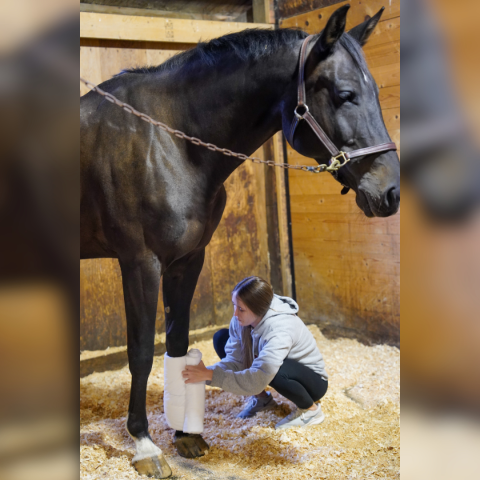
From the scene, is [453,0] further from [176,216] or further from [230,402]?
[230,402]

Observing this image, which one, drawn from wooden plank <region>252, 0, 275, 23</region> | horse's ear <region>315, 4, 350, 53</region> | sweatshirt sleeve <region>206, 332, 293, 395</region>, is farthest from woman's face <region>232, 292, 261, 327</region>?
wooden plank <region>252, 0, 275, 23</region>

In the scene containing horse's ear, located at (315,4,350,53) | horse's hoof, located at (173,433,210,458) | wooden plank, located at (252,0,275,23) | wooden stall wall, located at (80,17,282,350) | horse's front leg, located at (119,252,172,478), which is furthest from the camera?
wooden plank, located at (252,0,275,23)

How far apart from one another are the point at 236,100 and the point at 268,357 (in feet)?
3.20

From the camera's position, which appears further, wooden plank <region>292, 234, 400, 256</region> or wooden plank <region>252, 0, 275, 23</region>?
wooden plank <region>252, 0, 275, 23</region>

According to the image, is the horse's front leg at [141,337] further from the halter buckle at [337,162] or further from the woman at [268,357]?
the halter buckle at [337,162]

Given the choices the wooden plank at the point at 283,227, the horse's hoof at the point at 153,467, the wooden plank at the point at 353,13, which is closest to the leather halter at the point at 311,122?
the horse's hoof at the point at 153,467

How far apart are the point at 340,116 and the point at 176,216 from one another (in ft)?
2.13

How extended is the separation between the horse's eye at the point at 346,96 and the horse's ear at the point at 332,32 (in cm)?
15

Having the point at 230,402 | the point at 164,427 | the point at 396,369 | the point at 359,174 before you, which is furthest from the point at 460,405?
the point at 396,369

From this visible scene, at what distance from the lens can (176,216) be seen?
1764 millimetres

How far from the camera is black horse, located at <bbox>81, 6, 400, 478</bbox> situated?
65.0 inches

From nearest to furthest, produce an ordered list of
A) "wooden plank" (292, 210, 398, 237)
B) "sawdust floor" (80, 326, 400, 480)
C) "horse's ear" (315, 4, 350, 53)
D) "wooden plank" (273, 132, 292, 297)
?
"horse's ear" (315, 4, 350, 53) < "sawdust floor" (80, 326, 400, 480) < "wooden plank" (292, 210, 398, 237) < "wooden plank" (273, 132, 292, 297)

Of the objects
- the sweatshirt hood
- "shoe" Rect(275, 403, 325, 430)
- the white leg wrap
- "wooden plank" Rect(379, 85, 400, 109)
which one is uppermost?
"wooden plank" Rect(379, 85, 400, 109)

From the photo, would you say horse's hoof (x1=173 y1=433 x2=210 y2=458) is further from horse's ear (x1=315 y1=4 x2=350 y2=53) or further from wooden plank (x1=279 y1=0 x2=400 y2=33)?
wooden plank (x1=279 y1=0 x2=400 y2=33)
